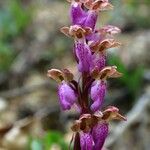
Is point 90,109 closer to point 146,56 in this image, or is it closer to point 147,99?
point 147,99

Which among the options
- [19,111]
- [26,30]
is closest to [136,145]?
[19,111]

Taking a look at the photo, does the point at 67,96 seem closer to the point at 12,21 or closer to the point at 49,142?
the point at 49,142

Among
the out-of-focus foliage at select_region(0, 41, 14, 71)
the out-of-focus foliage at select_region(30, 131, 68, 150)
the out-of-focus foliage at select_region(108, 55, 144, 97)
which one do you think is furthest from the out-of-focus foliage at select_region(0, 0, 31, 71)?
the out-of-focus foliage at select_region(30, 131, 68, 150)

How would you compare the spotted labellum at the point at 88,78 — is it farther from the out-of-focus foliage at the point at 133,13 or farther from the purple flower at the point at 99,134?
the out-of-focus foliage at the point at 133,13

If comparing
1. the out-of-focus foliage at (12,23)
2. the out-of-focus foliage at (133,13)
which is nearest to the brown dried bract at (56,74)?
the out-of-focus foliage at (12,23)

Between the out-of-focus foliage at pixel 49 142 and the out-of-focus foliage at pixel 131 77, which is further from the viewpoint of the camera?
the out-of-focus foliage at pixel 131 77

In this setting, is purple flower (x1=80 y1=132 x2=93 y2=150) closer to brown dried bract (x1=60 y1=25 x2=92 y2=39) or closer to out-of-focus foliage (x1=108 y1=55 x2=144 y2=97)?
brown dried bract (x1=60 y1=25 x2=92 y2=39)

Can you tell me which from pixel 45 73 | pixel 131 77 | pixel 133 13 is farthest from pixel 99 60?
pixel 133 13
